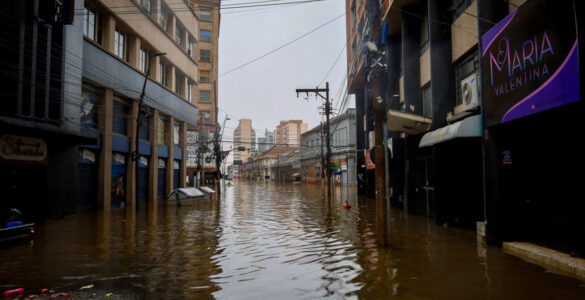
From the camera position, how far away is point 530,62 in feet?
25.2

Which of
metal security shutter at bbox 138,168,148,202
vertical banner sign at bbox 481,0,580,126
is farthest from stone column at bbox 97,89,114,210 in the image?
vertical banner sign at bbox 481,0,580,126

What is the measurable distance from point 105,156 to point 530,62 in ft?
74.4

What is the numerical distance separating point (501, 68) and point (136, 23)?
25.7 metres

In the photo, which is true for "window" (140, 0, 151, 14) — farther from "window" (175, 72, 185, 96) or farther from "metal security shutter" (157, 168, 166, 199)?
"metal security shutter" (157, 168, 166, 199)

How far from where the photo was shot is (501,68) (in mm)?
8781

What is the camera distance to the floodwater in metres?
5.79

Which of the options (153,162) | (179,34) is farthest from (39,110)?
(179,34)

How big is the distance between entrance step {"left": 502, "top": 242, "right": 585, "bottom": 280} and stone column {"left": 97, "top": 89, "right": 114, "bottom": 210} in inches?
856

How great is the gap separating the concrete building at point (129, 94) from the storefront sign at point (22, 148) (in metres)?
4.06

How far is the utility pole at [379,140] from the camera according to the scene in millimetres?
9266

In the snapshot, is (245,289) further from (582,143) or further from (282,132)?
(282,132)

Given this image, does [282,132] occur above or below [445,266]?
above

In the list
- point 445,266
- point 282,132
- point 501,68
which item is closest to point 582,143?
point 501,68

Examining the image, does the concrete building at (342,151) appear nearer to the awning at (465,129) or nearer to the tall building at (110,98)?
the tall building at (110,98)
